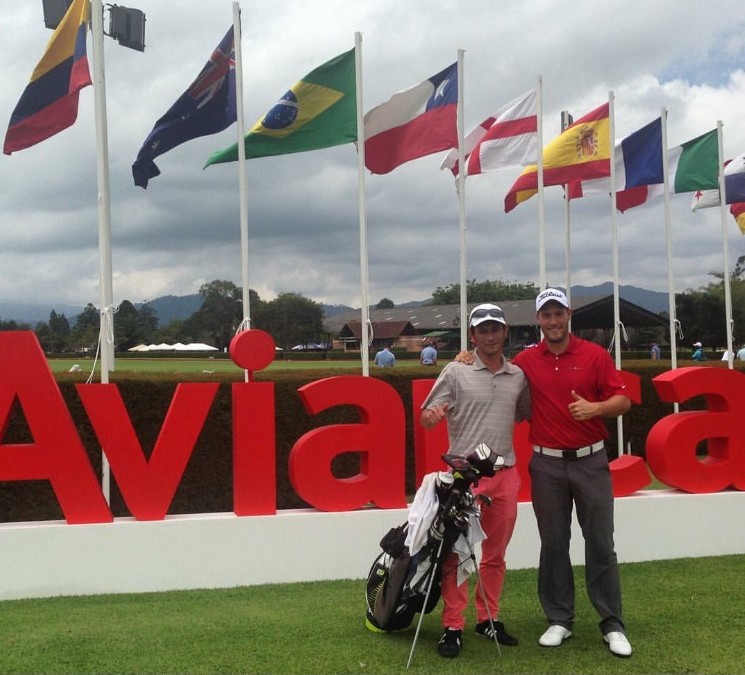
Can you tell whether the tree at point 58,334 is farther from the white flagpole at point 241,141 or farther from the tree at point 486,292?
the white flagpole at point 241,141

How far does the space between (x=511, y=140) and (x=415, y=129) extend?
1.36 m

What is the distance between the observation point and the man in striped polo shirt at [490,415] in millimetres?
4574

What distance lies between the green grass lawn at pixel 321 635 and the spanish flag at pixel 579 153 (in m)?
5.05

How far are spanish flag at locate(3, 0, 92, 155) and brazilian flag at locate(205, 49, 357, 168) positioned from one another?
53.9 inches

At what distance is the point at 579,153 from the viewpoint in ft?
30.7

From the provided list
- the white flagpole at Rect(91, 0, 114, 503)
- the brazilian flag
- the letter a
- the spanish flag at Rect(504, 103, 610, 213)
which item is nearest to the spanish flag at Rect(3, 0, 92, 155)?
the white flagpole at Rect(91, 0, 114, 503)

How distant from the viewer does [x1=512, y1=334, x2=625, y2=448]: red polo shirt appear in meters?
4.49

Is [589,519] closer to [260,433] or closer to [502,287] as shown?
[260,433]

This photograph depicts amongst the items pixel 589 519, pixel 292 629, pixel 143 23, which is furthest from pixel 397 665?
pixel 143 23

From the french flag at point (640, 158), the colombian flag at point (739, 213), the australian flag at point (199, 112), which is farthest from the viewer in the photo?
the colombian flag at point (739, 213)

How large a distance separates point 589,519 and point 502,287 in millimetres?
89406

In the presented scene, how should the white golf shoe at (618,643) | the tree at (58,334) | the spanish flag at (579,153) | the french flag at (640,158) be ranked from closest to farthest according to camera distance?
the white golf shoe at (618,643)
the spanish flag at (579,153)
the french flag at (640,158)
the tree at (58,334)

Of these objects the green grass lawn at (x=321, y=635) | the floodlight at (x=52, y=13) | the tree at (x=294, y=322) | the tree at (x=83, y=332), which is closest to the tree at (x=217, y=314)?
the tree at (x=294, y=322)

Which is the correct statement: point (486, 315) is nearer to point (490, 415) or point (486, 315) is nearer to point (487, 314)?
point (487, 314)
